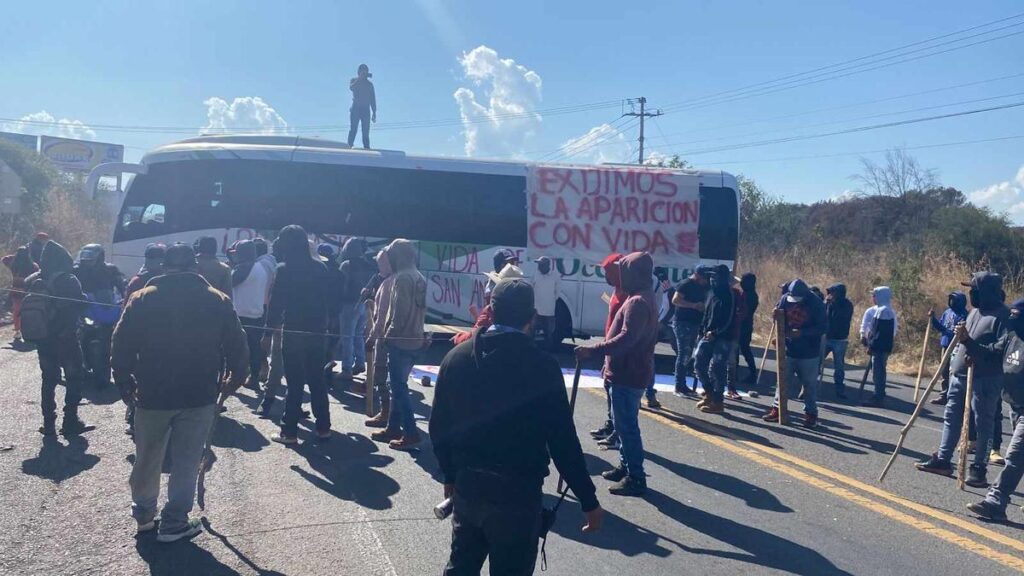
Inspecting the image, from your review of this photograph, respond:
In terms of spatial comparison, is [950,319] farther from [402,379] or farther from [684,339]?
[402,379]

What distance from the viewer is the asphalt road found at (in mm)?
4961

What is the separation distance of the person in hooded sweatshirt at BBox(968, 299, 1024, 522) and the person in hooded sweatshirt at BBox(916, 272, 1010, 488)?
284 mm

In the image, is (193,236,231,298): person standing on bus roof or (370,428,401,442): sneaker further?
(193,236,231,298): person standing on bus roof

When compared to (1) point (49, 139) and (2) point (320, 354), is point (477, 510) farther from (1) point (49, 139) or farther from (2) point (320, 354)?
(1) point (49, 139)

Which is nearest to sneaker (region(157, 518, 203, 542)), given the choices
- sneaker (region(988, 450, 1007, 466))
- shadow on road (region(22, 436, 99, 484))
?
shadow on road (region(22, 436, 99, 484))

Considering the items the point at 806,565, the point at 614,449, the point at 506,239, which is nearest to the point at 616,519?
the point at 806,565

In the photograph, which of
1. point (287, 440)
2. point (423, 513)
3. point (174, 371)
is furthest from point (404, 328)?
point (174, 371)

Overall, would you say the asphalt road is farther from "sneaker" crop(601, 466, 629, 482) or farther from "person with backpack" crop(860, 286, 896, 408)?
"person with backpack" crop(860, 286, 896, 408)

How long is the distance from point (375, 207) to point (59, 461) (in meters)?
9.13

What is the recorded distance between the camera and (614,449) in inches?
308

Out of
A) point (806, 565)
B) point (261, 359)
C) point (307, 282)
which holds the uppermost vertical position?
point (307, 282)

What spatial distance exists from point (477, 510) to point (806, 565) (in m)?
2.97

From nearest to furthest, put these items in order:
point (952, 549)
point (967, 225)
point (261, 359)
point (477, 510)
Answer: point (477, 510)
point (952, 549)
point (261, 359)
point (967, 225)

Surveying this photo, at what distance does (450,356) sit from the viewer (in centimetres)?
338
